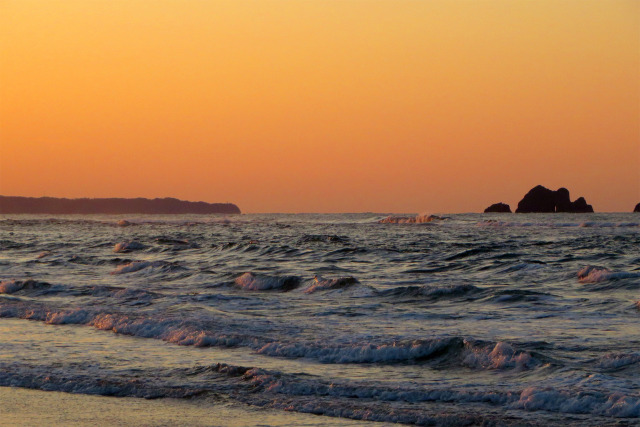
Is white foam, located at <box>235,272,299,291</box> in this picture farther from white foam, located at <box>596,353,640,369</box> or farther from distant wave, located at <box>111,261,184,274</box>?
white foam, located at <box>596,353,640,369</box>

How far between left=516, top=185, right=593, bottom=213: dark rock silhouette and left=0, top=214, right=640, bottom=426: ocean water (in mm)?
164961

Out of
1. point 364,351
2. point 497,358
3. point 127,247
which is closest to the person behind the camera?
point 497,358

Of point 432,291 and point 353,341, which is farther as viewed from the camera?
point 432,291

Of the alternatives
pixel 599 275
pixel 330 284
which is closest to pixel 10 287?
pixel 330 284

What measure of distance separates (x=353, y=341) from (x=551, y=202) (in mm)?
183311

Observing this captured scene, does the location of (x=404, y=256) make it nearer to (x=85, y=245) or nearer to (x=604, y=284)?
(x=604, y=284)

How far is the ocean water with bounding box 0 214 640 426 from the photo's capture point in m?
9.55

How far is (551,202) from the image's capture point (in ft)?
616

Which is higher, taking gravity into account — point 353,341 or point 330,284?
point 330,284

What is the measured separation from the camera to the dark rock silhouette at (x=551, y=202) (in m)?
185

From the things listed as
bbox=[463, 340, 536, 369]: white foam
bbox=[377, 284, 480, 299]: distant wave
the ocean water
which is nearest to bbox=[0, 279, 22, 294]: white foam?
the ocean water

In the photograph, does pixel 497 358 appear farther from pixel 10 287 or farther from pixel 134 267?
pixel 134 267

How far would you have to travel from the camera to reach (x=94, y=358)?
12422 millimetres

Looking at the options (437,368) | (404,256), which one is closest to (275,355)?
(437,368)
